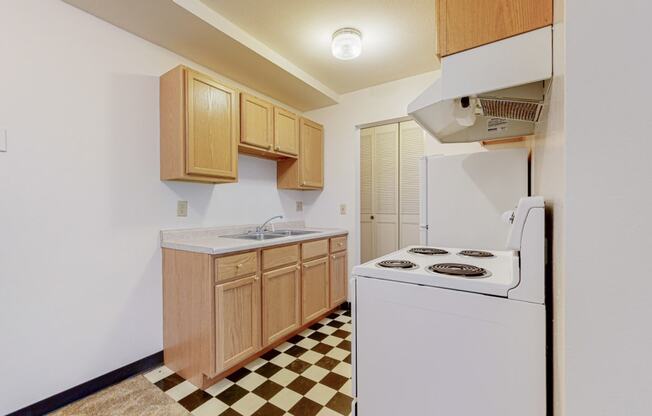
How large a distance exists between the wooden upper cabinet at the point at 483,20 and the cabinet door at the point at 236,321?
1656 mm

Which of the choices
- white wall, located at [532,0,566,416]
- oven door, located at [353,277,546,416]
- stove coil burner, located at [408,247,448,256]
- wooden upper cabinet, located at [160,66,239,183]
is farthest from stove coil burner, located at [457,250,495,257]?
wooden upper cabinet, located at [160,66,239,183]

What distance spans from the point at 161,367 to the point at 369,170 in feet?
9.69

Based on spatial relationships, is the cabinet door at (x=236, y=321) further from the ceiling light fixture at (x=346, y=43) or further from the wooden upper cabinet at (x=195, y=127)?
the ceiling light fixture at (x=346, y=43)

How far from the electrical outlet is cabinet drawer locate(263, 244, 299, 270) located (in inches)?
27.9

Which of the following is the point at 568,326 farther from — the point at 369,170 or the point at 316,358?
the point at 369,170

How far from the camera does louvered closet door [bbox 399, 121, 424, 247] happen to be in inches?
128

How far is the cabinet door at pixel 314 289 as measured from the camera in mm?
2332

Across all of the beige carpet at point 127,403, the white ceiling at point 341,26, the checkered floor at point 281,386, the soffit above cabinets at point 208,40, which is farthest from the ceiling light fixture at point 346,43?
the beige carpet at point 127,403

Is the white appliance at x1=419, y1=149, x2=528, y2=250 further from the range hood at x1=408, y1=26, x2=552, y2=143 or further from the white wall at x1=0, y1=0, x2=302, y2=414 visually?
the white wall at x1=0, y1=0, x2=302, y2=414

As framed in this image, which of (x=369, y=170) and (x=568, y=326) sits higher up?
(x=369, y=170)

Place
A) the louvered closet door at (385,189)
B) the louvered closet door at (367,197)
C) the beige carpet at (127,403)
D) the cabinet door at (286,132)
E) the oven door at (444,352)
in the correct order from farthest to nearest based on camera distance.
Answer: the louvered closet door at (367,197)
the louvered closet door at (385,189)
the cabinet door at (286,132)
the beige carpet at (127,403)
the oven door at (444,352)

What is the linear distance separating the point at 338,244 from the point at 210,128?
1599mm

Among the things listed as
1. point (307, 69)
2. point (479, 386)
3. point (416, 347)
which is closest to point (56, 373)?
point (416, 347)

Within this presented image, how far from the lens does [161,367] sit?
1.88 metres
